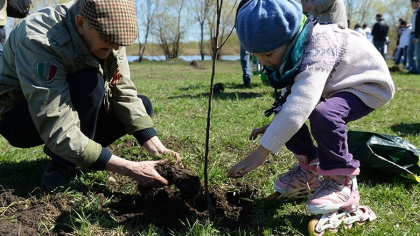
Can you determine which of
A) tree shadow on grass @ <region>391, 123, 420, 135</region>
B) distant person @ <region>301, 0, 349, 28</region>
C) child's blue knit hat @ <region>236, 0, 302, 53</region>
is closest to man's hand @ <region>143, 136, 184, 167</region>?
child's blue knit hat @ <region>236, 0, 302, 53</region>

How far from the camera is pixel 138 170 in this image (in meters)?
2.25

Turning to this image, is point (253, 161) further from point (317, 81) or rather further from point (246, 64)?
point (246, 64)

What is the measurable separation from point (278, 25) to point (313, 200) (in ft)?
3.02

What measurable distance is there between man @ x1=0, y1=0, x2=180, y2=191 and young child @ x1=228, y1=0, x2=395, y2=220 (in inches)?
25.9

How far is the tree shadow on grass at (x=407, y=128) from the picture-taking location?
13.8 feet

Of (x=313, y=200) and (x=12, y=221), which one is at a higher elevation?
(x=313, y=200)

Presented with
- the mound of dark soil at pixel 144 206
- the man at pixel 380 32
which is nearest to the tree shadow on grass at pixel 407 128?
the mound of dark soil at pixel 144 206

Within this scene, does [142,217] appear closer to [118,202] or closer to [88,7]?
[118,202]

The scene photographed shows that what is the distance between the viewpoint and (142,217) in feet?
7.76

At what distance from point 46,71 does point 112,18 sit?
484 mm

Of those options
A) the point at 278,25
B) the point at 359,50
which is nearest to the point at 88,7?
the point at 278,25

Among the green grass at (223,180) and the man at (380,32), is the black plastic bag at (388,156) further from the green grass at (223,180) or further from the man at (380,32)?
the man at (380,32)

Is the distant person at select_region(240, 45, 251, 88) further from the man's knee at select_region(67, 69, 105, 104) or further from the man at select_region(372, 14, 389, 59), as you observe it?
the man at select_region(372, 14, 389, 59)

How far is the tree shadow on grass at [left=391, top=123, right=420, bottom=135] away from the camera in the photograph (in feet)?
13.8
